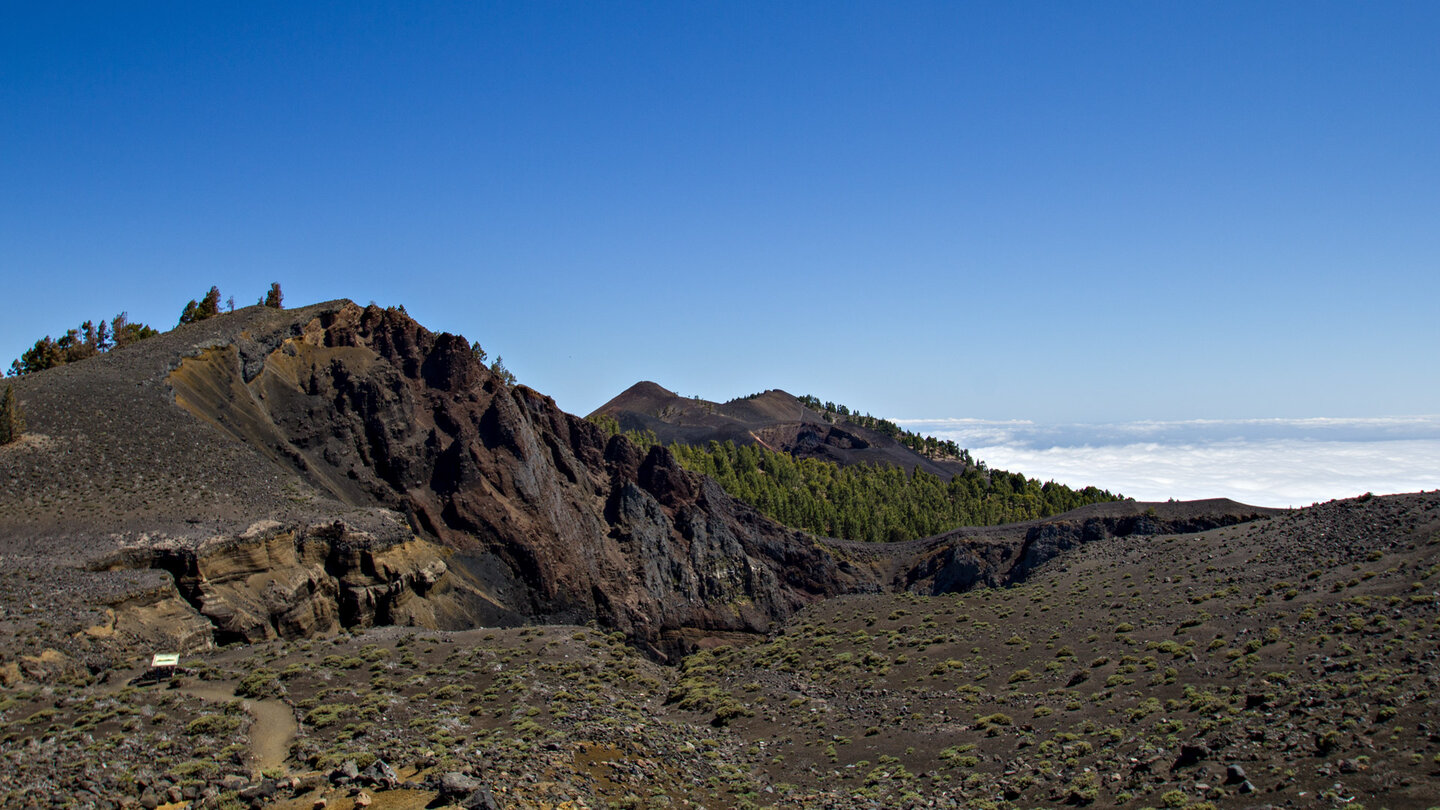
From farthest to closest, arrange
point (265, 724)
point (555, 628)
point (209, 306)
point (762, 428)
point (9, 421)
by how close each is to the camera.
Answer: point (762, 428) < point (209, 306) < point (555, 628) < point (9, 421) < point (265, 724)

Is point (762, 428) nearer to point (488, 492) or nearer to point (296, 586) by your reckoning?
point (488, 492)

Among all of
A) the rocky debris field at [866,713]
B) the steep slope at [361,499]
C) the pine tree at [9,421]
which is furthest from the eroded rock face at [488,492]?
the rocky debris field at [866,713]

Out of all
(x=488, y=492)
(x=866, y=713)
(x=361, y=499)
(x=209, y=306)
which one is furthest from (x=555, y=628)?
(x=209, y=306)

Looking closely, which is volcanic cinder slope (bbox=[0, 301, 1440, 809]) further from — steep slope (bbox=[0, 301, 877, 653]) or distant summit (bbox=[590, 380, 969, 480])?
distant summit (bbox=[590, 380, 969, 480])

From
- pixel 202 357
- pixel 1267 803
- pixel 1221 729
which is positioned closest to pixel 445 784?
pixel 1267 803

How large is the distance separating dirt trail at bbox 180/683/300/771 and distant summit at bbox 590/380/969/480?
109m

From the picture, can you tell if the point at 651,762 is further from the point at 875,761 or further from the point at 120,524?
the point at 120,524

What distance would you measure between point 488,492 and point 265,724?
109 feet

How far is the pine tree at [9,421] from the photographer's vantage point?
137 feet

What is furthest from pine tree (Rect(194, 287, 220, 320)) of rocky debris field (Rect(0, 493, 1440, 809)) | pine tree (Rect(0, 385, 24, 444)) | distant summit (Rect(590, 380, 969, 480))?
distant summit (Rect(590, 380, 969, 480))

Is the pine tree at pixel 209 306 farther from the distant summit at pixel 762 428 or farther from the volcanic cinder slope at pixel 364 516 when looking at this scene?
the distant summit at pixel 762 428

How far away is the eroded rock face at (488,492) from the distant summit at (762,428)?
6474 cm

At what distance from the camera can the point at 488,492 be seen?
59312 mm

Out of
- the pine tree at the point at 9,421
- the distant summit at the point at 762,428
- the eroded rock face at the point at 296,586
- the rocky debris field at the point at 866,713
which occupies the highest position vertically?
the distant summit at the point at 762,428
